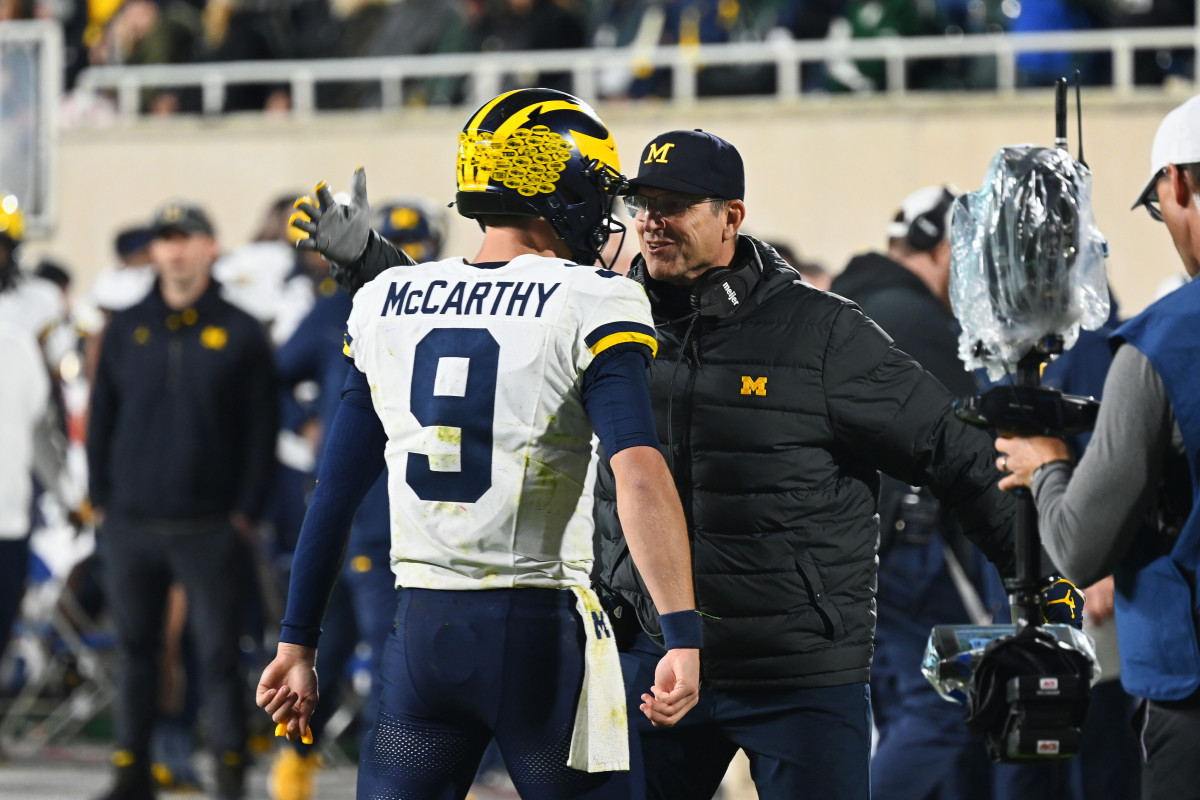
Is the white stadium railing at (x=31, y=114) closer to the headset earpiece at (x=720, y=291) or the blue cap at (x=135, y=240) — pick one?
the blue cap at (x=135, y=240)

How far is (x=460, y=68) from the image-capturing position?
44.9ft

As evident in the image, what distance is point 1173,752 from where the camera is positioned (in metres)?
3.24

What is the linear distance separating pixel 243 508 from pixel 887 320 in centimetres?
322

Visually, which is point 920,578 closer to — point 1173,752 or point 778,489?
point 778,489

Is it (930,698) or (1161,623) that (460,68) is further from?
(1161,623)

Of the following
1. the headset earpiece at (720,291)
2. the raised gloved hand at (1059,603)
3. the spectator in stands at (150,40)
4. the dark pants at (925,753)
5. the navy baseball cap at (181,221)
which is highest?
the spectator in stands at (150,40)

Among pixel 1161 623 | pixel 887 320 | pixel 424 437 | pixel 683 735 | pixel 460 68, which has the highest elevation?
pixel 460 68

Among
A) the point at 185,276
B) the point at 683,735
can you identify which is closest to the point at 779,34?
the point at 185,276

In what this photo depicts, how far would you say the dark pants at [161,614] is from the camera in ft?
25.3

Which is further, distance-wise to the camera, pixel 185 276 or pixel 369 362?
pixel 185 276

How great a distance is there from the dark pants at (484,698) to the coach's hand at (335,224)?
98 cm

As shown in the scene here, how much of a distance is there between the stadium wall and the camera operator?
9.13 meters

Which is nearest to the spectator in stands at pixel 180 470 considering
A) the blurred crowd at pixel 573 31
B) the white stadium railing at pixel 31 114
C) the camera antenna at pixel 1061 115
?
the camera antenna at pixel 1061 115

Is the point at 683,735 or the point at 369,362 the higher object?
the point at 369,362
